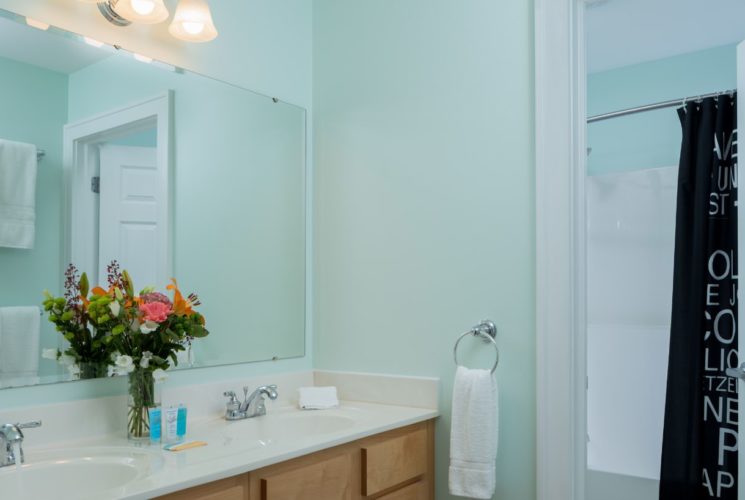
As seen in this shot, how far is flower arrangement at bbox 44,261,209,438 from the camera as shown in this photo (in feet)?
5.27

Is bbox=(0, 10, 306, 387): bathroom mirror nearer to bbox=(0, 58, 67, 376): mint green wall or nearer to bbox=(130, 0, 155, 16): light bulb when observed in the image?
bbox=(0, 58, 67, 376): mint green wall

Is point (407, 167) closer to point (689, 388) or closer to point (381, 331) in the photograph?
point (381, 331)

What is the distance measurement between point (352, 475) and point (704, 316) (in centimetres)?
165

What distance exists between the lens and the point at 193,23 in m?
1.89

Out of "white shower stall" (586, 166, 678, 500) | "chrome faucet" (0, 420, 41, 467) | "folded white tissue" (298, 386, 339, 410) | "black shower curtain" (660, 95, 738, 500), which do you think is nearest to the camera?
"chrome faucet" (0, 420, 41, 467)

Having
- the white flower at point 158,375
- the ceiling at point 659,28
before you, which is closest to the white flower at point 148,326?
the white flower at point 158,375

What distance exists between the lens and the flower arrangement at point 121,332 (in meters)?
1.61

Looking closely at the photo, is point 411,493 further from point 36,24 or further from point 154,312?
point 36,24

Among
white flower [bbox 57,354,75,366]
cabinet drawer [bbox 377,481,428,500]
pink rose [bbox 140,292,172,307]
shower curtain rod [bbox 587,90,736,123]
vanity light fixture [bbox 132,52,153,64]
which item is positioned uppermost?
shower curtain rod [bbox 587,90,736,123]

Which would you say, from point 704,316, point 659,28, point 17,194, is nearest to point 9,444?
point 17,194

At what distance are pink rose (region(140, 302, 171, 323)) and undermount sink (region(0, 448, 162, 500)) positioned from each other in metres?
0.32

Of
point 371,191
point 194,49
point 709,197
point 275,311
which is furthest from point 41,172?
point 709,197

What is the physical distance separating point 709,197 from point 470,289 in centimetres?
128

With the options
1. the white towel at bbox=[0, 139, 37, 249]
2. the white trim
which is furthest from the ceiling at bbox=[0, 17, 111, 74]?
the white trim
